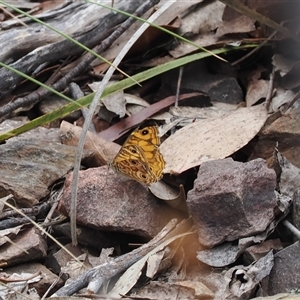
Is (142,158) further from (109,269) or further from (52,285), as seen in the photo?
(52,285)

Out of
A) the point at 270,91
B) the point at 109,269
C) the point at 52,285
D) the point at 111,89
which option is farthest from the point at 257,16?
the point at 52,285

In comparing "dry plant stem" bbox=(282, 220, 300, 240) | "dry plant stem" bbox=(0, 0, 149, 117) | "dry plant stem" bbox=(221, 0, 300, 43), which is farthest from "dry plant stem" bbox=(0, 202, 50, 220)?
"dry plant stem" bbox=(221, 0, 300, 43)

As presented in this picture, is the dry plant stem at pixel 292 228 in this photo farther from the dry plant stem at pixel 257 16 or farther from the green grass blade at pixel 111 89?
the dry plant stem at pixel 257 16

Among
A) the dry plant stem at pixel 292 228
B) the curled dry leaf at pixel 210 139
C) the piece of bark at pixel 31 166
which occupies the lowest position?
the dry plant stem at pixel 292 228

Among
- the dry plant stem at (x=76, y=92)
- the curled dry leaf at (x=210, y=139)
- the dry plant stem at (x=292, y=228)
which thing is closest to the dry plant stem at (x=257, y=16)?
the curled dry leaf at (x=210, y=139)

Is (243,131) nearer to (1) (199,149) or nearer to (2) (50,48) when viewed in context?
(1) (199,149)

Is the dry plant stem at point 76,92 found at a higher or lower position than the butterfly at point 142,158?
higher
